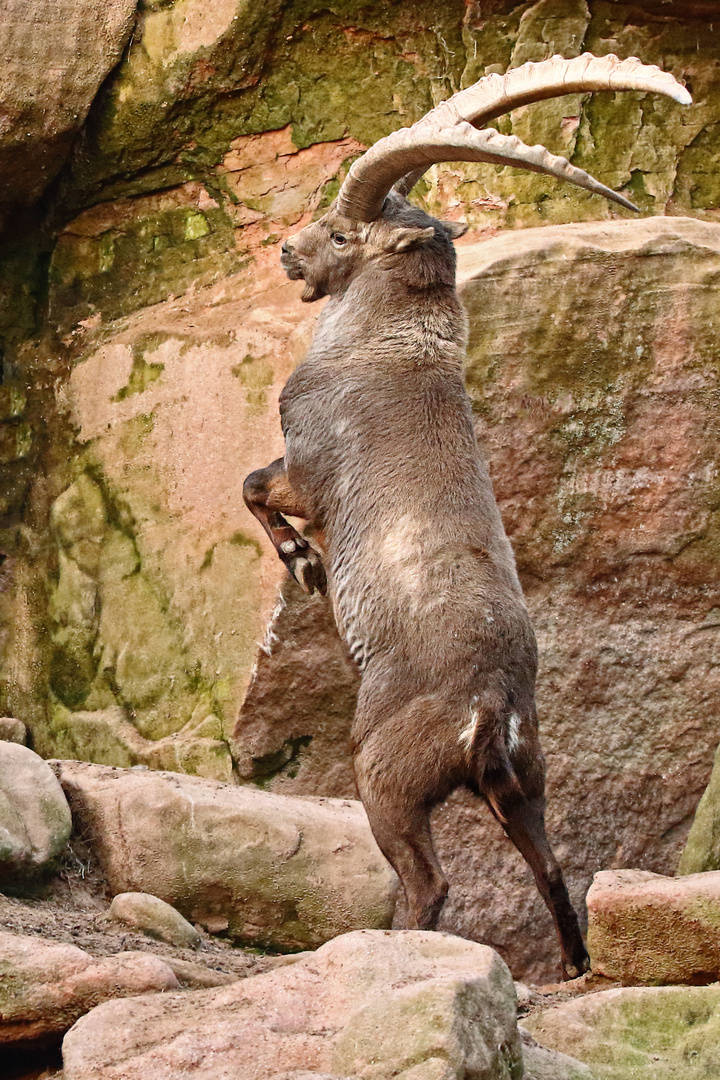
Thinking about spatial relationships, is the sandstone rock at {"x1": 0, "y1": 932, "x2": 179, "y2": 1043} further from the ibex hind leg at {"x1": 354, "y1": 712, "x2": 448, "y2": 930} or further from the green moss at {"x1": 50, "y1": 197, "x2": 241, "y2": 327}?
the green moss at {"x1": 50, "y1": 197, "x2": 241, "y2": 327}

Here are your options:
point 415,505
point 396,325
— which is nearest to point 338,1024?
point 415,505

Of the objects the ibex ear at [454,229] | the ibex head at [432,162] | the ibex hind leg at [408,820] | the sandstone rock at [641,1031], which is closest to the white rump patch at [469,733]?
the ibex hind leg at [408,820]

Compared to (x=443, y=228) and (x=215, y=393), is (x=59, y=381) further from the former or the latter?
(x=443, y=228)

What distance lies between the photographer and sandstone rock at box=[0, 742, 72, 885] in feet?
19.3

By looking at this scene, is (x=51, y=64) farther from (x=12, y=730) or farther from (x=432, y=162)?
(x=12, y=730)

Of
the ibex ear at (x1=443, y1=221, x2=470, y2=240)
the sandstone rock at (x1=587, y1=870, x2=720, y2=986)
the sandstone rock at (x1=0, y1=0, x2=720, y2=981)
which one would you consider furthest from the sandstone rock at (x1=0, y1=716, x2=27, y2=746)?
the sandstone rock at (x1=587, y1=870, x2=720, y2=986)

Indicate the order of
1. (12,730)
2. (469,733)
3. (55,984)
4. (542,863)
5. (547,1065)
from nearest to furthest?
1. (547,1065)
2. (55,984)
3. (469,733)
4. (542,863)
5. (12,730)

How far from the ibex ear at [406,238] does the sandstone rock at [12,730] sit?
3913 millimetres

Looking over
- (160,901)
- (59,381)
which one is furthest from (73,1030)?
(59,381)

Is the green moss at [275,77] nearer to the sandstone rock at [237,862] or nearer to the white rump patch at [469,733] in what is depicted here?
the sandstone rock at [237,862]

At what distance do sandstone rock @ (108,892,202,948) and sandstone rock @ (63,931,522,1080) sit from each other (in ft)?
4.36

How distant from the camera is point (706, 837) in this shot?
621 centimetres

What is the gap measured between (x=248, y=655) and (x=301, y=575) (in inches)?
56.6

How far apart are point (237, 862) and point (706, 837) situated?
2049mm
